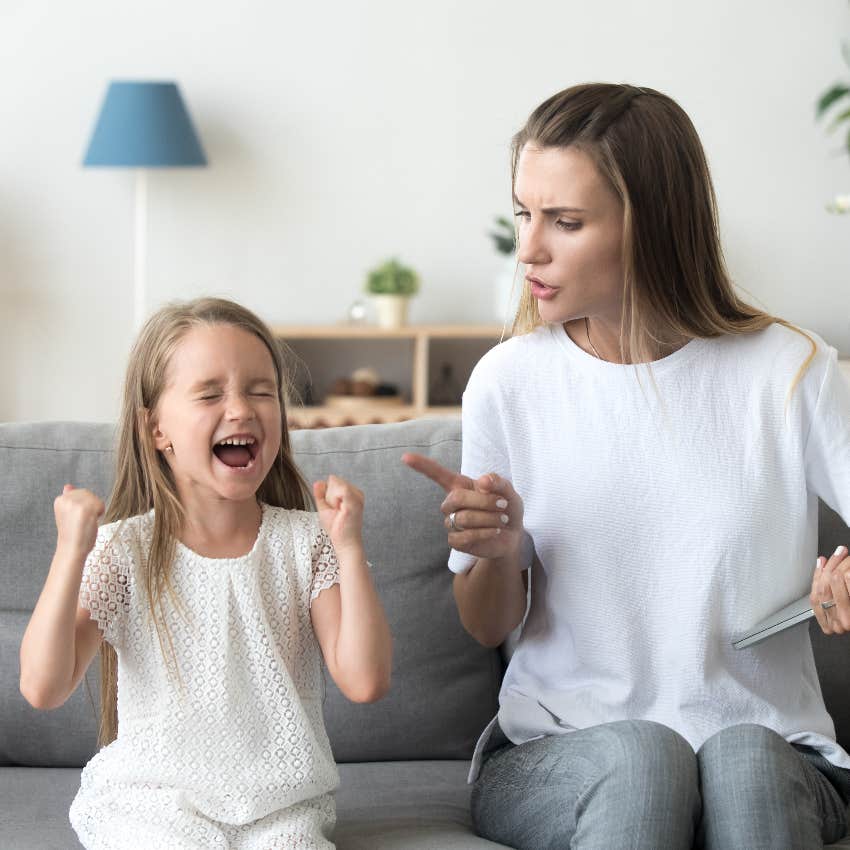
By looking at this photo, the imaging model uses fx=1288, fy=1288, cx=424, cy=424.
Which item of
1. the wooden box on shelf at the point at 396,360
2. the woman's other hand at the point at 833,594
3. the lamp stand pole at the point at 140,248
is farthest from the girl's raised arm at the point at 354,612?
the lamp stand pole at the point at 140,248

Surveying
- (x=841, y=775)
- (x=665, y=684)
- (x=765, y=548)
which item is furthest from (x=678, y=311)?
(x=841, y=775)

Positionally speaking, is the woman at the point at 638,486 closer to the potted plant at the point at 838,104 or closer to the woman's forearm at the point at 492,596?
the woman's forearm at the point at 492,596

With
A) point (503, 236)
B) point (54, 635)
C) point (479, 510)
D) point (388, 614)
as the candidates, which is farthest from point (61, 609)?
point (503, 236)

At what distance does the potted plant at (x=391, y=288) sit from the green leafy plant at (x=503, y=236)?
31 centimetres

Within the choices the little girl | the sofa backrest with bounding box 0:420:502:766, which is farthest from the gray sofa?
the little girl

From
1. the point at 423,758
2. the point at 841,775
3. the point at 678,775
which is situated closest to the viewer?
the point at 678,775

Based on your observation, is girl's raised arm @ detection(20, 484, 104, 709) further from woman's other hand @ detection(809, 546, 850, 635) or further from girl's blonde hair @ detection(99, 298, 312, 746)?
woman's other hand @ detection(809, 546, 850, 635)

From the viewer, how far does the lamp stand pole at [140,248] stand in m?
4.43

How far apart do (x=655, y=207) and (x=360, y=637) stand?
58 cm

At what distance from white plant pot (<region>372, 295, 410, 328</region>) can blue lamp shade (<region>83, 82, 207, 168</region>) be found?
2.49 ft

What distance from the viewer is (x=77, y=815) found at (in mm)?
1344

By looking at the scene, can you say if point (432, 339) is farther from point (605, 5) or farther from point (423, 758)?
point (423, 758)

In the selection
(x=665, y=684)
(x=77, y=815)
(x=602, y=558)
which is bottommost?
(x=77, y=815)

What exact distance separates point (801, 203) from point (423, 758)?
135 inches
